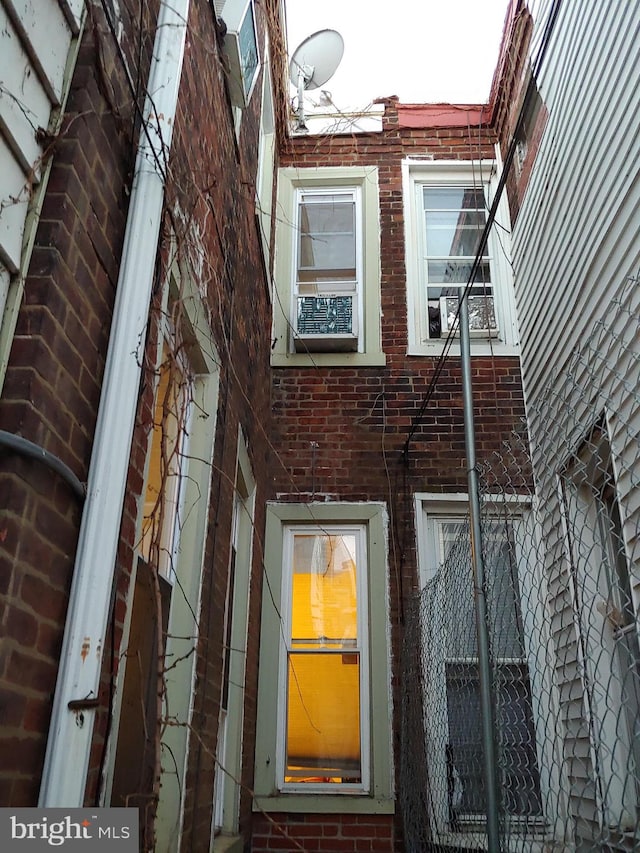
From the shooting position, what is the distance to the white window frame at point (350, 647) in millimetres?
4633

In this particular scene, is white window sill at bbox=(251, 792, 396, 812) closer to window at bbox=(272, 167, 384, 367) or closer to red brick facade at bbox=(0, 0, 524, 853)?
red brick facade at bbox=(0, 0, 524, 853)

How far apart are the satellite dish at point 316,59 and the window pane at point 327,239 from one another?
125 centimetres

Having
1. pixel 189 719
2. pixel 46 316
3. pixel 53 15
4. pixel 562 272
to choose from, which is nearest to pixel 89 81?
pixel 53 15

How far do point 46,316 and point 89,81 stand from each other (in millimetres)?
717

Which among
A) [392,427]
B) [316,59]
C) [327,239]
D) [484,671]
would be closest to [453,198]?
[327,239]

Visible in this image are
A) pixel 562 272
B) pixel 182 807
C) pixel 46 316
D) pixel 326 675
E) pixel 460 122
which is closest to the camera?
pixel 46 316

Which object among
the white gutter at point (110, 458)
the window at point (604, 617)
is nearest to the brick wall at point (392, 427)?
the window at point (604, 617)

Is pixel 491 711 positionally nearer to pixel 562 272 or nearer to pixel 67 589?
pixel 67 589

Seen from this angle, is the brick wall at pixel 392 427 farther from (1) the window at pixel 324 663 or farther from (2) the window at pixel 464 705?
(2) the window at pixel 464 705

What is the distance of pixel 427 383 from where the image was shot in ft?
18.8

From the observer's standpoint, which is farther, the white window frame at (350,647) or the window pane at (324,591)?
the window pane at (324,591)

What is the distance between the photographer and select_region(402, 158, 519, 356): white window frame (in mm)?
5832

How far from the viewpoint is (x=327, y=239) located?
257 inches

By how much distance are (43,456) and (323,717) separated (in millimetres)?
3857
